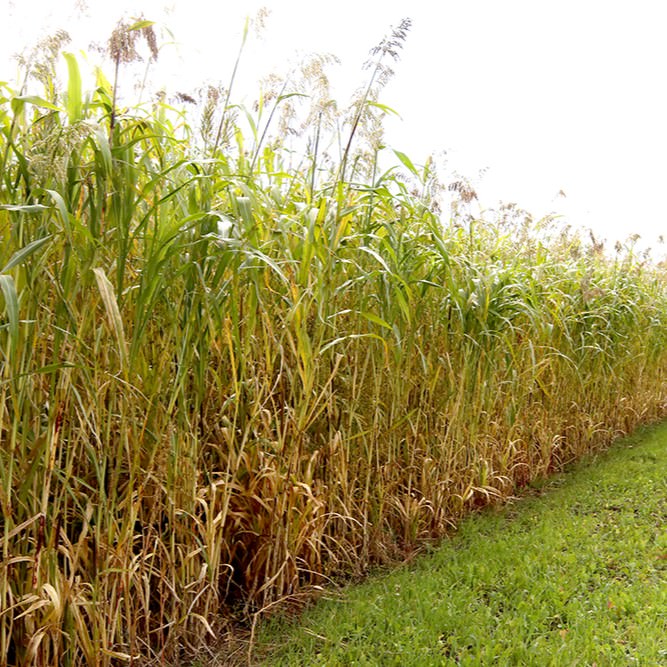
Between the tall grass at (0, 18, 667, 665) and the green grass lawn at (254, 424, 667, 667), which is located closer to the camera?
the tall grass at (0, 18, 667, 665)

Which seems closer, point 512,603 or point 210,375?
point 210,375

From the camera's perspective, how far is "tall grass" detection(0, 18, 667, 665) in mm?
1310

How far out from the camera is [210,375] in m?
1.88

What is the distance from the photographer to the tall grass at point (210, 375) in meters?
1.31

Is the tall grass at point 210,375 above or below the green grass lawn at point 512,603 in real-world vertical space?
above

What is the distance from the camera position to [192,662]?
165 centimetres

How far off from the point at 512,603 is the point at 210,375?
4.36ft

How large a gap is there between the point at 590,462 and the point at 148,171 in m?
3.66

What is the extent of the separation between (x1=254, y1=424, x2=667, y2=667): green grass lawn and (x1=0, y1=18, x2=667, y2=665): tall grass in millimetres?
164

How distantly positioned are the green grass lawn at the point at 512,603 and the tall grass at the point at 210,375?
0.54 ft

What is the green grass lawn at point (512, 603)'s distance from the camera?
176 cm

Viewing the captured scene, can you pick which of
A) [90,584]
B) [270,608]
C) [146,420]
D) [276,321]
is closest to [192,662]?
[270,608]

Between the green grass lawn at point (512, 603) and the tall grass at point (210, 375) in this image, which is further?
the green grass lawn at point (512, 603)

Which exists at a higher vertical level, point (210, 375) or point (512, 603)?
point (210, 375)
